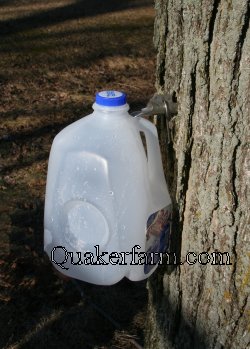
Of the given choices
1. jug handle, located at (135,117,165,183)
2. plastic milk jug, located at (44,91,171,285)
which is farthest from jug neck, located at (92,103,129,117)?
jug handle, located at (135,117,165,183)

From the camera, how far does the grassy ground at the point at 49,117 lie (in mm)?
3012

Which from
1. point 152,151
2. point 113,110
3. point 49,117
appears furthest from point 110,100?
point 49,117

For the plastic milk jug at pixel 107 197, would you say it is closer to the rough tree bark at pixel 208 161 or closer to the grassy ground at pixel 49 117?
the rough tree bark at pixel 208 161

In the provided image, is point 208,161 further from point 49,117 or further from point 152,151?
point 49,117

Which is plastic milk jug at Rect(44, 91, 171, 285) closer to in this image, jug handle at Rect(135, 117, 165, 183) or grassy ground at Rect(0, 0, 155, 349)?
jug handle at Rect(135, 117, 165, 183)

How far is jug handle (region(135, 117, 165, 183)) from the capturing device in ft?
5.90

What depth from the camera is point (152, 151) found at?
181 cm

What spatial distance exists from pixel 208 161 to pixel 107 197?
33 cm

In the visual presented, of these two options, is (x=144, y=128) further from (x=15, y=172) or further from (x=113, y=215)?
(x=15, y=172)

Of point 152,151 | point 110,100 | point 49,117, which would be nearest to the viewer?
point 110,100

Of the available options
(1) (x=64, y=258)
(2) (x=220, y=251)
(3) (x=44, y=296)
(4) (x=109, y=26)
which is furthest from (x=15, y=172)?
(4) (x=109, y=26)

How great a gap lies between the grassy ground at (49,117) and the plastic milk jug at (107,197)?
114 centimetres

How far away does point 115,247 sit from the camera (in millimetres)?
1812

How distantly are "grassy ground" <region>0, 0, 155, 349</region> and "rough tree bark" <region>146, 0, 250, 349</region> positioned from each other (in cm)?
111
